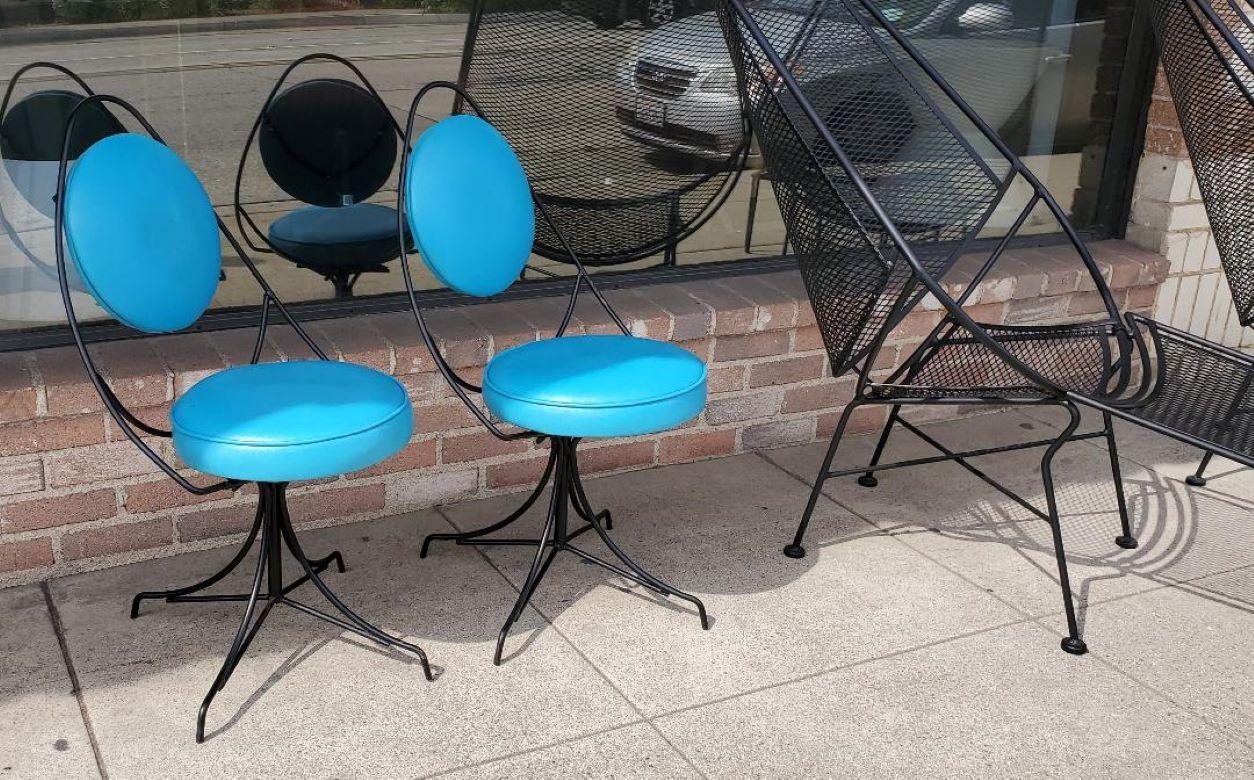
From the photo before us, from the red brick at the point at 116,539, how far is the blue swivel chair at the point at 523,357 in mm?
788

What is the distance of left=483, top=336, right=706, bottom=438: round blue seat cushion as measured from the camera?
2.41m

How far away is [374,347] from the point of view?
299cm

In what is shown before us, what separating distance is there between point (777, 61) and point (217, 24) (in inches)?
48.6

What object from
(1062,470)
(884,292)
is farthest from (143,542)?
(1062,470)

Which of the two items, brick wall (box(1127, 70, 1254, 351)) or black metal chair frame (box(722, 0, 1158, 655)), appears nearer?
black metal chair frame (box(722, 0, 1158, 655))

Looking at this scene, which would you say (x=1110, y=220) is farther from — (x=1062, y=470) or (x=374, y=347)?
(x=374, y=347)

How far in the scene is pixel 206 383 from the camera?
8.07 ft

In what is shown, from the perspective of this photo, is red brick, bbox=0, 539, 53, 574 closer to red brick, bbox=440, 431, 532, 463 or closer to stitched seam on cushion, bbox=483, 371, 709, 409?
red brick, bbox=440, 431, 532, 463

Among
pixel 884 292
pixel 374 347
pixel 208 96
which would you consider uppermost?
pixel 208 96

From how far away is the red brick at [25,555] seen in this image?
2.74m

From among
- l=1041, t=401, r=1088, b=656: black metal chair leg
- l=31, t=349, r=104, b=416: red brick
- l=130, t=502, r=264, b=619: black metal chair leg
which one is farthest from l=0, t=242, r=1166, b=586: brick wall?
l=1041, t=401, r=1088, b=656: black metal chair leg

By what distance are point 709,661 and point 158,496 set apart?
4.21 feet

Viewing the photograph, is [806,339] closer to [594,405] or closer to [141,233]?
[594,405]

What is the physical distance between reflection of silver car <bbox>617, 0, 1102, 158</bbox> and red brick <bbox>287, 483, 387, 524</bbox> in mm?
1147
